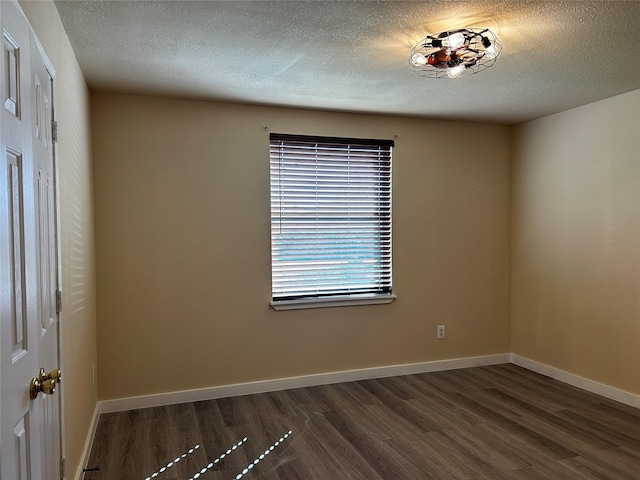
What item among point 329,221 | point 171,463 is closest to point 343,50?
point 329,221

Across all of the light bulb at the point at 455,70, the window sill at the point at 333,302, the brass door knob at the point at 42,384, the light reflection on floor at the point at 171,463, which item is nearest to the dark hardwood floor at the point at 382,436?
the light reflection on floor at the point at 171,463

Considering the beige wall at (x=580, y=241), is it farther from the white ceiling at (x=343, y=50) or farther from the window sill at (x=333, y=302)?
the window sill at (x=333, y=302)

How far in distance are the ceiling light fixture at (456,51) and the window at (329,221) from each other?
1.33 meters

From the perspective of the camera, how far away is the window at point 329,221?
3926 mm

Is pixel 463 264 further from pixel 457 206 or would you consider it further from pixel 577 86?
pixel 577 86

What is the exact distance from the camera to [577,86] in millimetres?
3305

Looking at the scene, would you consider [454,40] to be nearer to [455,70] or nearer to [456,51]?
[456,51]

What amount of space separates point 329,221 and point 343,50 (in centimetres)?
172

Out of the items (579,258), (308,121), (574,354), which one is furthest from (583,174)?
(308,121)

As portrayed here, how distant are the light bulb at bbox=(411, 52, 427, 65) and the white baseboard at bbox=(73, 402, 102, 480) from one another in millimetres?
2939

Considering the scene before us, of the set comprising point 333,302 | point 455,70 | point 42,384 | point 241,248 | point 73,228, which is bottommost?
point 333,302

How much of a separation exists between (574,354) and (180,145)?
12.4 ft

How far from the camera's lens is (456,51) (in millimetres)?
2512

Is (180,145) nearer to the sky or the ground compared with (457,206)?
nearer to the sky
